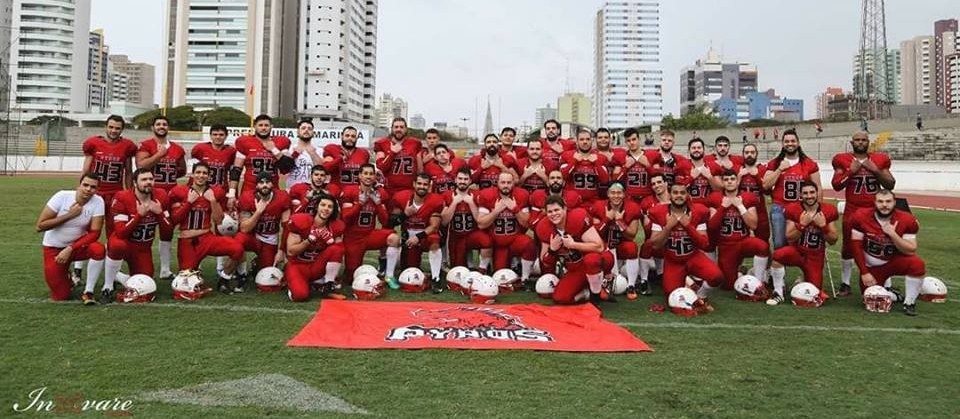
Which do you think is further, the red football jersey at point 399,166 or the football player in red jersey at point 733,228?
the red football jersey at point 399,166

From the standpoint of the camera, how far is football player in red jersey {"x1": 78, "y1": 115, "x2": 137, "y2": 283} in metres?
6.75

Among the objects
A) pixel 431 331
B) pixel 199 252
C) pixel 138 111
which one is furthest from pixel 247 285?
pixel 138 111

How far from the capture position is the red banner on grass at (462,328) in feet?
14.8

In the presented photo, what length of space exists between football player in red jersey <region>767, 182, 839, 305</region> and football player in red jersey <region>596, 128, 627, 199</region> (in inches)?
74.4

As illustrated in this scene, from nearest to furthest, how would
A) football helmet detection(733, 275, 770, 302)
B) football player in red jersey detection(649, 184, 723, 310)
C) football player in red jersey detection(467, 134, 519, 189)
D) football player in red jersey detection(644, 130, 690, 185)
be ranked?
football player in red jersey detection(649, 184, 723, 310) < football helmet detection(733, 275, 770, 302) < football player in red jersey detection(644, 130, 690, 185) < football player in red jersey detection(467, 134, 519, 189)

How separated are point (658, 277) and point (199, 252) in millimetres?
5119

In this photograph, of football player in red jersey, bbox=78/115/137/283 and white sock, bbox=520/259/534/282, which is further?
white sock, bbox=520/259/534/282

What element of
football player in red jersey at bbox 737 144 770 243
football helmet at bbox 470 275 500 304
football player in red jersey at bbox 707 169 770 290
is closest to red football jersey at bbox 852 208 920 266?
football player in red jersey at bbox 707 169 770 290

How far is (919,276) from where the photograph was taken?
580 centimetres

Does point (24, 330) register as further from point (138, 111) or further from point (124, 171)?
point (138, 111)

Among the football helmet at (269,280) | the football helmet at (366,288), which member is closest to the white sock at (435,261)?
the football helmet at (366,288)

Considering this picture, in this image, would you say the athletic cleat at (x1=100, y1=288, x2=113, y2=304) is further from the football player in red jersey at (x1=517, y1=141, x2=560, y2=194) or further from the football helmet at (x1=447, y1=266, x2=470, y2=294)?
the football player in red jersey at (x1=517, y1=141, x2=560, y2=194)

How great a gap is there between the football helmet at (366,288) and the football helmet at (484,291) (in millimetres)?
973

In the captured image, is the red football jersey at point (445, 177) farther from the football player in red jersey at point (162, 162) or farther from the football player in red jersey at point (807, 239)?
the football player in red jersey at point (807, 239)
